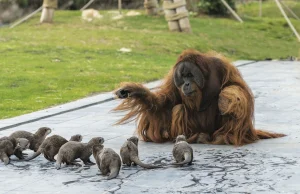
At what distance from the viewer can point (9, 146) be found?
300 inches

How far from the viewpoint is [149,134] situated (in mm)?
8781

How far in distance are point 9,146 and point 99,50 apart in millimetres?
11329

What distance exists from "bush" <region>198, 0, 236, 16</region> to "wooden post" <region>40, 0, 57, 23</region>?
645cm

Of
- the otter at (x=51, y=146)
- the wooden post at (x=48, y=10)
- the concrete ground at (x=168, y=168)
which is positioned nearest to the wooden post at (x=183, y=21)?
the wooden post at (x=48, y=10)

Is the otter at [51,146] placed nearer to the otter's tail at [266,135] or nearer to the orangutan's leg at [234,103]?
the orangutan's leg at [234,103]

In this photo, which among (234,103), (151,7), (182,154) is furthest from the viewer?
(151,7)

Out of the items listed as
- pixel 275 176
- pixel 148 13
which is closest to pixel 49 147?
pixel 275 176

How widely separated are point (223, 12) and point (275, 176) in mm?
21784

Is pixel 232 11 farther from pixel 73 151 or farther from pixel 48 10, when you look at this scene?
pixel 73 151

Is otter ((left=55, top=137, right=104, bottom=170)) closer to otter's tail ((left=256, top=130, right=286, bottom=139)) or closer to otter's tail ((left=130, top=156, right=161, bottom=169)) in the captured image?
otter's tail ((left=130, top=156, right=161, bottom=169))

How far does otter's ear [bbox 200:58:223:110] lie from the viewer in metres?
8.60

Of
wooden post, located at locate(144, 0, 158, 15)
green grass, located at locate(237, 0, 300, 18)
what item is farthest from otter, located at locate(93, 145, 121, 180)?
green grass, located at locate(237, 0, 300, 18)

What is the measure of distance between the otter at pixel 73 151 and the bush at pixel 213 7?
67.8ft

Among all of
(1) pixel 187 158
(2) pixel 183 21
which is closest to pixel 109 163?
(1) pixel 187 158
